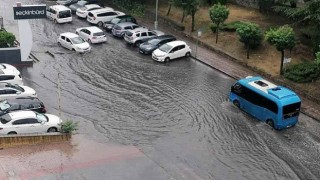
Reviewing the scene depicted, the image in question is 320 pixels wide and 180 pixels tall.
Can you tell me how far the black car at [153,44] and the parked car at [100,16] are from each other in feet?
25.6

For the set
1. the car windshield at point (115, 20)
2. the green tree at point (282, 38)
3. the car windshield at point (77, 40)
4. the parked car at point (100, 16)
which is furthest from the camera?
the parked car at point (100, 16)

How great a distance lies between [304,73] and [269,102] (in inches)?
297

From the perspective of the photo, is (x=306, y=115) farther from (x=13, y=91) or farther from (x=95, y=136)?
(x=13, y=91)

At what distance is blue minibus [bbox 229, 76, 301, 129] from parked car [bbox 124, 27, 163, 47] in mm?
14261

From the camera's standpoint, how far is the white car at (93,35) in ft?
155

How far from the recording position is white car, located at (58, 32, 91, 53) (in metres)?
44.9

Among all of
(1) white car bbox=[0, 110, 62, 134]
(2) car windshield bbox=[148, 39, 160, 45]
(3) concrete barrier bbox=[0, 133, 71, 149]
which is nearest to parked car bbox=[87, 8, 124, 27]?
(2) car windshield bbox=[148, 39, 160, 45]

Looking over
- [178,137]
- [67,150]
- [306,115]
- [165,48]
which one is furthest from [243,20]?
[67,150]

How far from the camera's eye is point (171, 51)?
1756 inches

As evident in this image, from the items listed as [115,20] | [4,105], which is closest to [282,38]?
[115,20]

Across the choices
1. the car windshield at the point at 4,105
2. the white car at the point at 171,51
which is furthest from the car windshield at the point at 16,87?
the white car at the point at 171,51

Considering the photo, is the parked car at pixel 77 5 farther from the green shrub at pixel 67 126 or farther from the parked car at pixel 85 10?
the green shrub at pixel 67 126

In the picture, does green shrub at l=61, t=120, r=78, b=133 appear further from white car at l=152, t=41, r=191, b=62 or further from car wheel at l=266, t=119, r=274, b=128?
white car at l=152, t=41, r=191, b=62

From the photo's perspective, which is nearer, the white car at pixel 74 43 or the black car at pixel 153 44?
the white car at pixel 74 43
